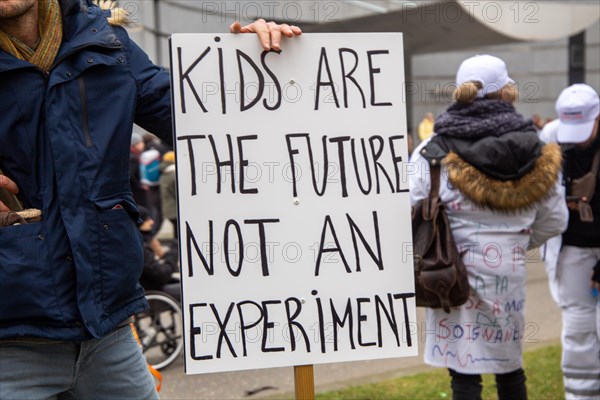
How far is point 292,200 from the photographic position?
2590 millimetres

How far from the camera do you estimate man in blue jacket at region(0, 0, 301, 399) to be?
83.6 inches

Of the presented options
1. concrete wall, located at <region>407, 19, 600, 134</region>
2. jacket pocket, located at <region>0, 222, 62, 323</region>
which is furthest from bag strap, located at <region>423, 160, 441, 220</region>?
concrete wall, located at <region>407, 19, 600, 134</region>

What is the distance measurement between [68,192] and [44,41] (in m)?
0.40

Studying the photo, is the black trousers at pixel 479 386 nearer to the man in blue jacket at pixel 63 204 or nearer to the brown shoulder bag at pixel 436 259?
the brown shoulder bag at pixel 436 259

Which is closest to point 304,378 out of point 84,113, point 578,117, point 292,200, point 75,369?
point 292,200

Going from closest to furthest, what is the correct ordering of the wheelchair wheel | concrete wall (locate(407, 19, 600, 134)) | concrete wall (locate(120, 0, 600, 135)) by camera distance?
the wheelchair wheel, concrete wall (locate(120, 0, 600, 135)), concrete wall (locate(407, 19, 600, 134))

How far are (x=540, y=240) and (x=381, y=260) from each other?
5.23 ft

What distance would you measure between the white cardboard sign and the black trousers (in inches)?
49.6

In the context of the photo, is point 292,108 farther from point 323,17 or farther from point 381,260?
point 323,17

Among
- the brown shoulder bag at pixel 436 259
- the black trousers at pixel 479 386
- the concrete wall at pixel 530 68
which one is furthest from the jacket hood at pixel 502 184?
the concrete wall at pixel 530 68

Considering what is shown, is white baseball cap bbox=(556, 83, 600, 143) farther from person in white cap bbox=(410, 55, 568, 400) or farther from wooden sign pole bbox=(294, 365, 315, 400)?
wooden sign pole bbox=(294, 365, 315, 400)

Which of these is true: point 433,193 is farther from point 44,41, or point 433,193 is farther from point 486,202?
point 44,41

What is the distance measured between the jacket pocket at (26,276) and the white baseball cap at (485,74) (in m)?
2.23

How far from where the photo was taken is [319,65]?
2.60m
